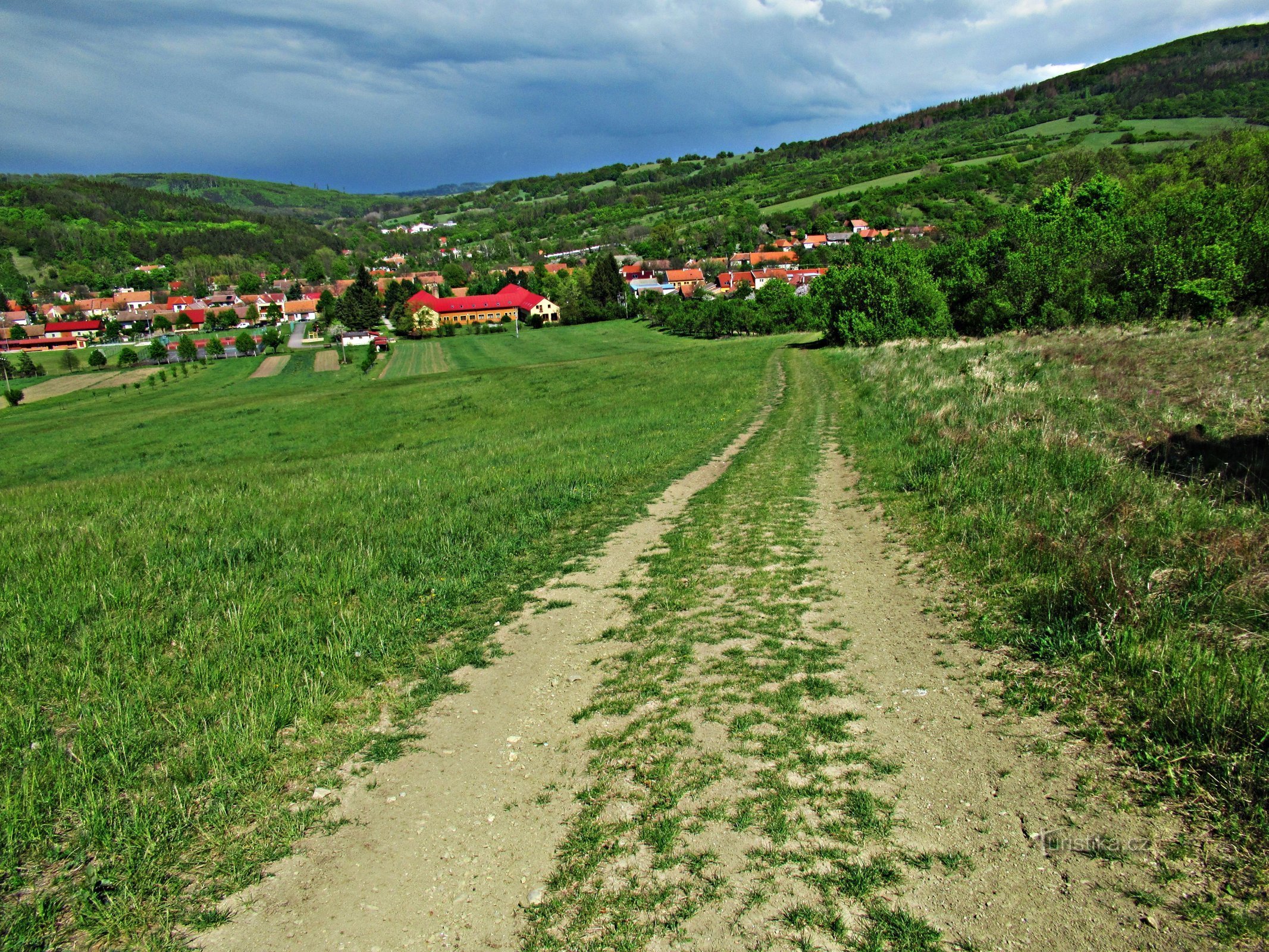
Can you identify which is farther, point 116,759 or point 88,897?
point 116,759

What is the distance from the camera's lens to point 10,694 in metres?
6.22

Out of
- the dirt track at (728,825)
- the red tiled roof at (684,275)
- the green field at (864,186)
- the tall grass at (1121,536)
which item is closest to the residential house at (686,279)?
the red tiled roof at (684,275)

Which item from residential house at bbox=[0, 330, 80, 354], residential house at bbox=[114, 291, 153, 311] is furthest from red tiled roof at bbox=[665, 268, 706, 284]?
residential house at bbox=[114, 291, 153, 311]

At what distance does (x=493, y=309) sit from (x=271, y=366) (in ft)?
173

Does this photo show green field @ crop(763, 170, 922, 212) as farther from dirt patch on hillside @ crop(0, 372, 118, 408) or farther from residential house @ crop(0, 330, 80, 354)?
residential house @ crop(0, 330, 80, 354)

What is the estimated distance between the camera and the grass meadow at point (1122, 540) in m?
4.82

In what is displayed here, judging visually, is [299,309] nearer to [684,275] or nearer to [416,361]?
[684,275]

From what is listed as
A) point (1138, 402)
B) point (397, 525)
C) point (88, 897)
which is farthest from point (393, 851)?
point (1138, 402)

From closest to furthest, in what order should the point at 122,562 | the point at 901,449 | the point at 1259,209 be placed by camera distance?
the point at 122,562 < the point at 901,449 < the point at 1259,209

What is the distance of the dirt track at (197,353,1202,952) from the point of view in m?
3.83

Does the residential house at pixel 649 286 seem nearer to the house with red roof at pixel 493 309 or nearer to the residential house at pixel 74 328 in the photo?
the house with red roof at pixel 493 309

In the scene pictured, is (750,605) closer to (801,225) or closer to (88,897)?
(88,897)

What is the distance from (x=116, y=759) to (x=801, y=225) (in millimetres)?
196089

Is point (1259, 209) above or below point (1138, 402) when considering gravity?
above
